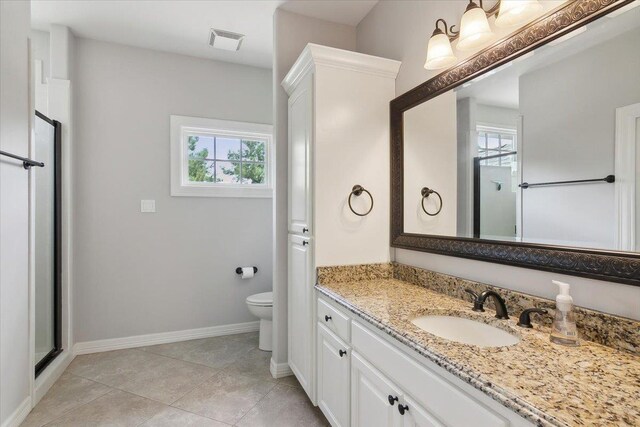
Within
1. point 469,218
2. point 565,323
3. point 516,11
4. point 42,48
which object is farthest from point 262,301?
point 42,48

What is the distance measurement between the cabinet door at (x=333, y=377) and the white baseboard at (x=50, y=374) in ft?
5.87

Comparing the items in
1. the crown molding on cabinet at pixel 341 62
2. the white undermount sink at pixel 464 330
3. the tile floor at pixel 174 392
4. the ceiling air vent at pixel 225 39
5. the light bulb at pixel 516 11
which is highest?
the ceiling air vent at pixel 225 39

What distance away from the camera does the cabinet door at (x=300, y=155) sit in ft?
6.18

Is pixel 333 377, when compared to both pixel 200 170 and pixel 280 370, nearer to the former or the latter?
pixel 280 370

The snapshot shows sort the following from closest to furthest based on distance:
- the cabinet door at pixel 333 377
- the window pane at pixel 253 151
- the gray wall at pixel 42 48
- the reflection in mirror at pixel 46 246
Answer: the cabinet door at pixel 333 377, the reflection in mirror at pixel 46 246, the gray wall at pixel 42 48, the window pane at pixel 253 151

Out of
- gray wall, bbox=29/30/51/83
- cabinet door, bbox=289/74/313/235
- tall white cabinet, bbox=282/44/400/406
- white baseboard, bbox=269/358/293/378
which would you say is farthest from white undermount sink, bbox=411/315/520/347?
gray wall, bbox=29/30/51/83

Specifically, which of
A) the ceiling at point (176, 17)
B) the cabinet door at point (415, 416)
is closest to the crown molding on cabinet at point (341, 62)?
the ceiling at point (176, 17)

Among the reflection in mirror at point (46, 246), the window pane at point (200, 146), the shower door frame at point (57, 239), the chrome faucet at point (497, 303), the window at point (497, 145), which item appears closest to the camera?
the chrome faucet at point (497, 303)

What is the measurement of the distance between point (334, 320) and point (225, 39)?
243 cm

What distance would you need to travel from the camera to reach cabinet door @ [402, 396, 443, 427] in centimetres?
93

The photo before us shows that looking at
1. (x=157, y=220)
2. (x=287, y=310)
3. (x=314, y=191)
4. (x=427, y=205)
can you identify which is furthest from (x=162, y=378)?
(x=427, y=205)

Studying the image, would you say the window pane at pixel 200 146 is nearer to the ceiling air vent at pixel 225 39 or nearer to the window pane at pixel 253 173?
the window pane at pixel 253 173

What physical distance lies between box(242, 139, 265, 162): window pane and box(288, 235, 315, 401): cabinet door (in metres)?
1.40

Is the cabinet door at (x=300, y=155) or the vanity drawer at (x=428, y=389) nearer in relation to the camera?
the vanity drawer at (x=428, y=389)
